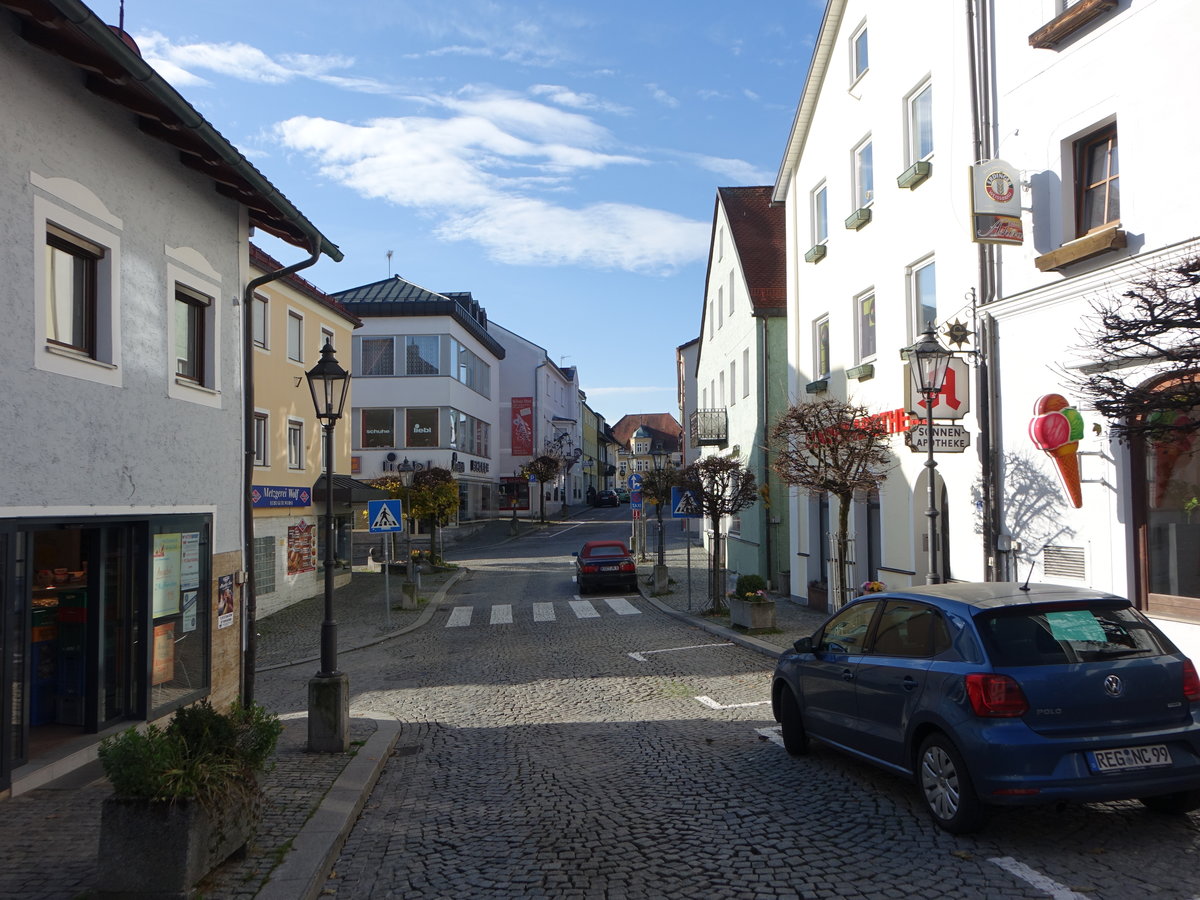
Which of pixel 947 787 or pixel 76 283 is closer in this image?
pixel 947 787

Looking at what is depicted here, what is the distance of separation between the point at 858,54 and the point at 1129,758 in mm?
16000

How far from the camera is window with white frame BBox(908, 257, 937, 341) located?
49.7 ft

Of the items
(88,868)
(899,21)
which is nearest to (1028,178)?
(899,21)

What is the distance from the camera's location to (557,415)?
84.4 m

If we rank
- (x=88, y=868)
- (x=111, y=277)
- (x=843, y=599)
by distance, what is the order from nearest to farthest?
(x=88, y=868)
(x=111, y=277)
(x=843, y=599)

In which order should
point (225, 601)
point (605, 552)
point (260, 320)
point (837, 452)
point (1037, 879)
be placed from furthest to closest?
point (605, 552)
point (260, 320)
point (837, 452)
point (225, 601)
point (1037, 879)

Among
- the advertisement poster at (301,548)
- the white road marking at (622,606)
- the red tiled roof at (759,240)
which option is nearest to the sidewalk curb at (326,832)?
the white road marking at (622,606)

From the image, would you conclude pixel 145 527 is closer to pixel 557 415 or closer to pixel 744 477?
pixel 744 477

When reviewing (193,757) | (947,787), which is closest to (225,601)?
(193,757)

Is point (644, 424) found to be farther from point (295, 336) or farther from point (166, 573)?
point (166, 573)

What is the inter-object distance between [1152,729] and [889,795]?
2.05m

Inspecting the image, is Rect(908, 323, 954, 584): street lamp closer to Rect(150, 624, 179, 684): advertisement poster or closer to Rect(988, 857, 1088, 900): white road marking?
Rect(988, 857, 1088, 900): white road marking

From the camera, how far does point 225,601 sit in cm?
1109

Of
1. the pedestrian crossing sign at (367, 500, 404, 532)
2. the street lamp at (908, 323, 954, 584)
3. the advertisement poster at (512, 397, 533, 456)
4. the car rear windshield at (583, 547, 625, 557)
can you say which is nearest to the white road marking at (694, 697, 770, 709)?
the street lamp at (908, 323, 954, 584)
